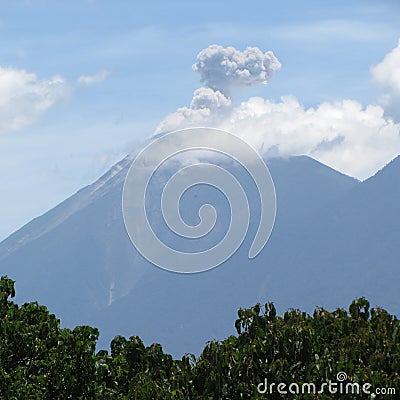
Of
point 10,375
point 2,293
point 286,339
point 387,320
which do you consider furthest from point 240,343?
point 2,293

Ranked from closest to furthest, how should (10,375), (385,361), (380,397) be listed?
(380,397)
(385,361)
(10,375)

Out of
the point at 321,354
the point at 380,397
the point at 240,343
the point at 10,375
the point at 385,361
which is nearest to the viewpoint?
the point at 380,397

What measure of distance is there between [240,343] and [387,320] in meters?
3.10

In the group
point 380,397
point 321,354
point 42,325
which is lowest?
point 380,397

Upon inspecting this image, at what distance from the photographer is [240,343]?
53.4 ft

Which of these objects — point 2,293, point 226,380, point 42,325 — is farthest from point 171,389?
point 2,293

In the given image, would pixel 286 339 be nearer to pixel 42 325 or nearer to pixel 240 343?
pixel 240 343

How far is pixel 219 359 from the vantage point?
14805 millimetres

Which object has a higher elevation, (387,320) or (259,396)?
(387,320)

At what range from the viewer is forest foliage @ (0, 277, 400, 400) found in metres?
14.1

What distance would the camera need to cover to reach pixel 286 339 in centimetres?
1490

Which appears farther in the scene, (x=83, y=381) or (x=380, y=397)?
(x=83, y=381)

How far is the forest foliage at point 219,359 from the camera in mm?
14125

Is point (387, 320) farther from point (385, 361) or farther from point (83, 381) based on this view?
point (83, 381)
